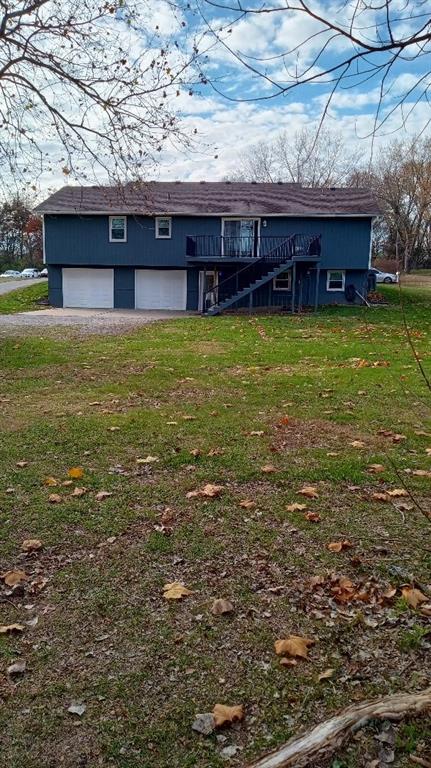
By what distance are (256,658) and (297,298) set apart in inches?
994

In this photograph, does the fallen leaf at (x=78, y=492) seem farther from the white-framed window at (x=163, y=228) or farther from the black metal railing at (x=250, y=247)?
the white-framed window at (x=163, y=228)

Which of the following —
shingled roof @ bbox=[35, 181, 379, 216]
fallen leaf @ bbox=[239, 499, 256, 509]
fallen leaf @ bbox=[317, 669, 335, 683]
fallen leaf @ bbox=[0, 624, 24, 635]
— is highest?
shingled roof @ bbox=[35, 181, 379, 216]

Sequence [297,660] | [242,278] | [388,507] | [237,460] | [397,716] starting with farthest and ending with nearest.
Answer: [242,278] → [237,460] → [388,507] → [297,660] → [397,716]

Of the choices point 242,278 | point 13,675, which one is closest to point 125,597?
point 13,675

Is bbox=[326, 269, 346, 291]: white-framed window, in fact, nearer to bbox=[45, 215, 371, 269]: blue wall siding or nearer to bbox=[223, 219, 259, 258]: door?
bbox=[45, 215, 371, 269]: blue wall siding

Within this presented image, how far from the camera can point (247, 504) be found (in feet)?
14.1

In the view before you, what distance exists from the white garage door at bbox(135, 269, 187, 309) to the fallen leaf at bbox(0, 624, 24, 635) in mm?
25406

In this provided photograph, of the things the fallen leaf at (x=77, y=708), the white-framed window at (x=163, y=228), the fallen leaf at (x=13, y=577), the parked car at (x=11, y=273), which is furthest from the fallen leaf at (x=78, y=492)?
the parked car at (x=11, y=273)

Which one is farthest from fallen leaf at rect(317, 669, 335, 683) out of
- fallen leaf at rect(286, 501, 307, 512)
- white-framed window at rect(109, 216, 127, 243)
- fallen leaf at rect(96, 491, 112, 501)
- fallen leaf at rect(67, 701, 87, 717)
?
white-framed window at rect(109, 216, 127, 243)

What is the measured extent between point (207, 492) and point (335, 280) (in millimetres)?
24108

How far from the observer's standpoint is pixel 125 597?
317cm

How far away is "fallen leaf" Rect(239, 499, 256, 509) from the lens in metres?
4.28

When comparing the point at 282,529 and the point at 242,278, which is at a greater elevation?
the point at 242,278

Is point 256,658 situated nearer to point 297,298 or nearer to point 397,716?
point 397,716
